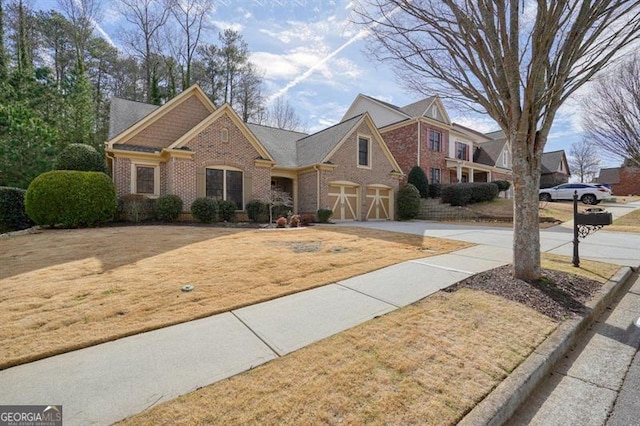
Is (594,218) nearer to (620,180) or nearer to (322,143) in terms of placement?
(322,143)

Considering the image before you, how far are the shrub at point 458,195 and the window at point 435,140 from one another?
5517mm

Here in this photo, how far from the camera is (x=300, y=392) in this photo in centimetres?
213

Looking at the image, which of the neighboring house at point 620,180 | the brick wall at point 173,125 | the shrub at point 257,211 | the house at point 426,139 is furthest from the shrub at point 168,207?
the neighboring house at point 620,180

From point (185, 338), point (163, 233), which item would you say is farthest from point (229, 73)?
point (185, 338)

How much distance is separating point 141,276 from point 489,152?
33.3 meters

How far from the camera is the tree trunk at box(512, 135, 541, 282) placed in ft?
15.0

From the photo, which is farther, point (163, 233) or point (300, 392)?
point (163, 233)

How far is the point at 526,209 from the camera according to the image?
458 centimetres

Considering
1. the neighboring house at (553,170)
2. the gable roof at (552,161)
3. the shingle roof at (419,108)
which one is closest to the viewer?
the shingle roof at (419,108)

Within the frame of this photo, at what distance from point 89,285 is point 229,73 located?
2835cm

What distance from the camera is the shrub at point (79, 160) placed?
1274 cm

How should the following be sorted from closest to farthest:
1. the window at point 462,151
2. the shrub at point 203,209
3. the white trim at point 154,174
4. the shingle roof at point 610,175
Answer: the shrub at point 203,209 → the white trim at point 154,174 → the window at point 462,151 → the shingle roof at point 610,175

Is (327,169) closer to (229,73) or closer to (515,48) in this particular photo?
(515,48)

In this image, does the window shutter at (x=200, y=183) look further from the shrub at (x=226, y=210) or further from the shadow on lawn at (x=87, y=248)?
the shadow on lawn at (x=87, y=248)
